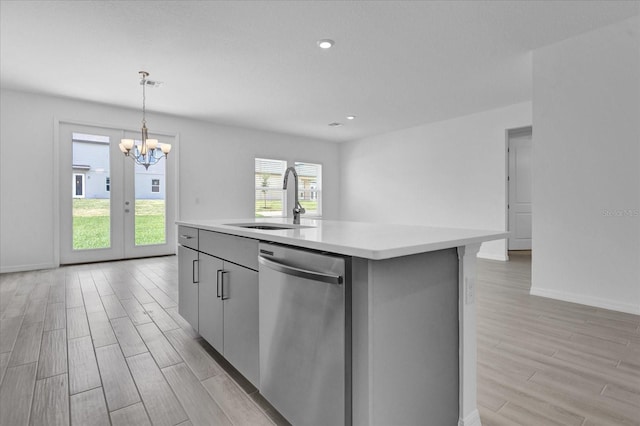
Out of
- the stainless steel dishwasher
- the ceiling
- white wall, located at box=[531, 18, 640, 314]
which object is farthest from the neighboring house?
white wall, located at box=[531, 18, 640, 314]

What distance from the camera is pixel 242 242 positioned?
1645 millimetres

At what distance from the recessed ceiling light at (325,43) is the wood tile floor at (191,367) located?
287 centimetres

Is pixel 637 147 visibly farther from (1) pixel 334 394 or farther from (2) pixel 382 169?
(2) pixel 382 169

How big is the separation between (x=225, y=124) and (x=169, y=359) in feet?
17.8

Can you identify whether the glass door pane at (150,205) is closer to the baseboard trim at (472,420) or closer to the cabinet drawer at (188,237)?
the cabinet drawer at (188,237)

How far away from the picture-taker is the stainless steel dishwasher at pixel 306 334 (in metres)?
1.06

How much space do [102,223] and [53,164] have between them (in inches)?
43.4

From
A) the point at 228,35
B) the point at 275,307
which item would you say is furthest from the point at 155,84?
the point at 275,307

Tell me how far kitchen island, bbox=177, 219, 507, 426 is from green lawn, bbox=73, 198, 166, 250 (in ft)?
16.9

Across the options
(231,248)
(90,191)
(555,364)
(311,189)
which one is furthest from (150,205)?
(555,364)

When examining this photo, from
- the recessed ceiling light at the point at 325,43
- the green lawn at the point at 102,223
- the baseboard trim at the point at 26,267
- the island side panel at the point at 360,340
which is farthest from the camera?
the green lawn at the point at 102,223

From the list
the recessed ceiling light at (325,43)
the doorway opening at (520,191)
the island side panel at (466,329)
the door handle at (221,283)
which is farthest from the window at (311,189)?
the island side panel at (466,329)

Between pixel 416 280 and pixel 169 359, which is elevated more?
pixel 416 280

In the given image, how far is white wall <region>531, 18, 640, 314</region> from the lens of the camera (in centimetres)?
281
